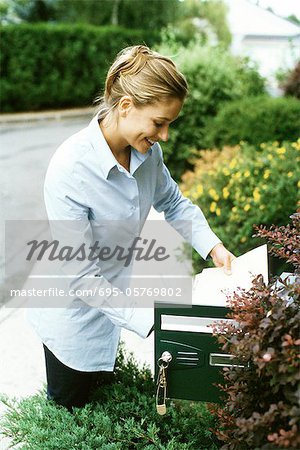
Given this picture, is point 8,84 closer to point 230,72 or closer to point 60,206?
point 230,72

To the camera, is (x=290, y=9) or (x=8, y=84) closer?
(x=290, y=9)

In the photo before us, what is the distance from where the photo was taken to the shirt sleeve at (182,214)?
2.49 meters

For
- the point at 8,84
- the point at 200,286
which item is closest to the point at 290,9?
the point at 200,286

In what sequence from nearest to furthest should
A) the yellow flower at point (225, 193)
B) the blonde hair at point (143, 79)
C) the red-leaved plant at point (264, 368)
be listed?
the red-leaved plant at point (264, 368)
the blonde hair at point (143, 79)
the yellow flower at point (225, 193)

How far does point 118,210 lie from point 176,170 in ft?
18.3

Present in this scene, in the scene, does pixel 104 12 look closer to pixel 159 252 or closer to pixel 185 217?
pixel 159 252

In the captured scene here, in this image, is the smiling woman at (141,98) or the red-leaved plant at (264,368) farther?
the smiling woman at (141,98)

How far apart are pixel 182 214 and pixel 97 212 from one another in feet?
1.48

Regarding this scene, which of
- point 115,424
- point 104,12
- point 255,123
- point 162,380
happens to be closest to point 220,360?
point 162,380

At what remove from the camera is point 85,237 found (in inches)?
87.4

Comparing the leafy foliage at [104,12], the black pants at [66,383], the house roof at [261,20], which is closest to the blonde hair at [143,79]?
the black pants at [66,383]

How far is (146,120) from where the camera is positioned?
7.05 ft

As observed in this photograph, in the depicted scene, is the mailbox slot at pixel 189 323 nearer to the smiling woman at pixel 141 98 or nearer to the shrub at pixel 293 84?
the smiling woman at pixel 141 98

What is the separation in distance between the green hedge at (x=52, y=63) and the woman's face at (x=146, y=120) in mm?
12913
